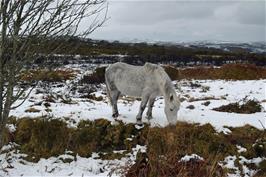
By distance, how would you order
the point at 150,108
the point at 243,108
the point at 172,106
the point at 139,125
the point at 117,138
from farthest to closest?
1. the point at 243,108
2. the point at 150,108
3. the point at 139,125
4. the point at 117,138
5. the point at 172,106

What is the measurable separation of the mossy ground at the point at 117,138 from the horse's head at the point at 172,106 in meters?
0.23

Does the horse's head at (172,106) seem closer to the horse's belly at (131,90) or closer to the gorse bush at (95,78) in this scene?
the horse's belly at (131,90)

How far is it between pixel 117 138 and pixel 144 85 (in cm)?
144

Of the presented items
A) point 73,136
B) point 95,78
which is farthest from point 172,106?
point 95,78

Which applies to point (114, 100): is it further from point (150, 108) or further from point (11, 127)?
point (11, 127)

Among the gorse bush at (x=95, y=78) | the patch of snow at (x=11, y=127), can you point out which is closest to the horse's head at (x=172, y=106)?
the patch of snow at (x=11, y=127)

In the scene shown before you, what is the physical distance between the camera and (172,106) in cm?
930

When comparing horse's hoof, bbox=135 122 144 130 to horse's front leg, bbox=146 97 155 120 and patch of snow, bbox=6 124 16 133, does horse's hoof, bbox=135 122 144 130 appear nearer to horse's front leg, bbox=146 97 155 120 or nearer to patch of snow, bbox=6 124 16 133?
horse's front leg, bbox=146 97 155 120

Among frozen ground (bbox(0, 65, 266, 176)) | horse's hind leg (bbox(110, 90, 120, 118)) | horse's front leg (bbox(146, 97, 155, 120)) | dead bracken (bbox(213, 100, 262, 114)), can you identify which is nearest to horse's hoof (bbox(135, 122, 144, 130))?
frozen ground (bbox(0, 65, 266, 176))

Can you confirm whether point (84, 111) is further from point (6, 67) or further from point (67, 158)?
point (6, 67)

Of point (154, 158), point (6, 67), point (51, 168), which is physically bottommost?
point (51, 168)

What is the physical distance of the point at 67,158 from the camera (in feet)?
30.2

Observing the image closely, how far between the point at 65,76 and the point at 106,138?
14.3 metres

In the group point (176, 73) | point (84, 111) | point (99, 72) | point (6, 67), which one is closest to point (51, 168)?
point (84, 111)
